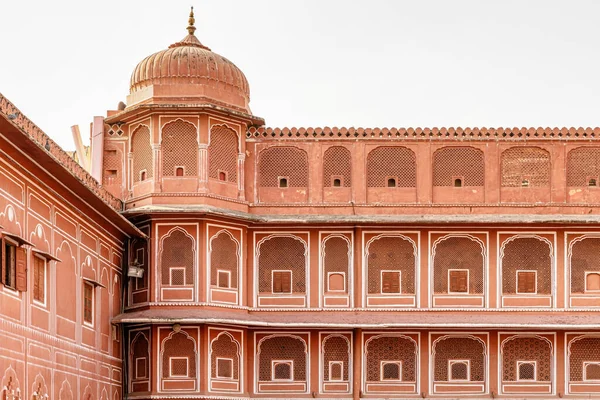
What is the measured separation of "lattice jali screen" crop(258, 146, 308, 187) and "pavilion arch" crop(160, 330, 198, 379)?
3.94 m

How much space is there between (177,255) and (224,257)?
1.05 metres

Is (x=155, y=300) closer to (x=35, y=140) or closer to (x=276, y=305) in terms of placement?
(x=276, y=305)

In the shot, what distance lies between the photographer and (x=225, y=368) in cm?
2967

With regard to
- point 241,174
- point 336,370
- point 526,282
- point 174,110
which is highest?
point 174,110

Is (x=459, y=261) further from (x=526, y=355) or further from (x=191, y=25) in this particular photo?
(x=191, y=25)

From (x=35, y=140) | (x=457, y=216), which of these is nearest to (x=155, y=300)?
(x=457, y=216)

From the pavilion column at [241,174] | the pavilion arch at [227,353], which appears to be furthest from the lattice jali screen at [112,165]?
the pavilion arch at [227,353]

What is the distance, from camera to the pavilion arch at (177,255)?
29500 millimetres

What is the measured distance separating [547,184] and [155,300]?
9.09m

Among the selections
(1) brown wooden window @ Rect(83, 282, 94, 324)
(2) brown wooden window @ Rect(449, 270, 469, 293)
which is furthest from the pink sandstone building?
(1) brown wooden window @ Rect(83, 282, 94, 324)

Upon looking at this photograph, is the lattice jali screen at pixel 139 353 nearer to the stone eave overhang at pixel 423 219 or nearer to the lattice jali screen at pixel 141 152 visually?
the stone eave overhang at pixel 423 219

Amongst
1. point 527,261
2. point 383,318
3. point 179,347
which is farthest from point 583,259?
point 179,347

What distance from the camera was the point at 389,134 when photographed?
31.0 meters

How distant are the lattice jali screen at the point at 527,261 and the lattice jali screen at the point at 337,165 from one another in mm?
3867
